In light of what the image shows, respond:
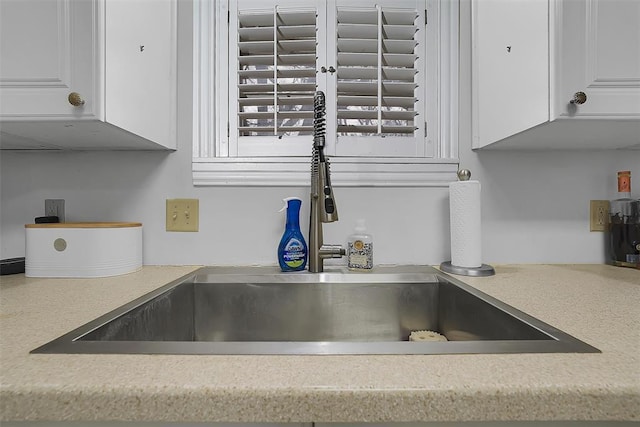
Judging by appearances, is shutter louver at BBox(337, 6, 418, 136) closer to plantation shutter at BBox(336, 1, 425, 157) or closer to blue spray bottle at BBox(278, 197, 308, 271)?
plantation shutter at BBox(336, 1, 425, 157)

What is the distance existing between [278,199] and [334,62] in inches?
20.3

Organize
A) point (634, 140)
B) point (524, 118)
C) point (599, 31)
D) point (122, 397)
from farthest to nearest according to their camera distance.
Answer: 1. point (634, 140)
2. point (524, 118)
3. point (599, 31)
4. point (122, 397)

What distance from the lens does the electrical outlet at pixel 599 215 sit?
1187mm

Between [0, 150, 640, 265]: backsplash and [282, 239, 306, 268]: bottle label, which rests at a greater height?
[0, 150, 640, 265]: backsplash

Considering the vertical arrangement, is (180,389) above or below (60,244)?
below

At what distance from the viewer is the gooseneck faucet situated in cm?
96

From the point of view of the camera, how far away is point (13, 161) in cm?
116

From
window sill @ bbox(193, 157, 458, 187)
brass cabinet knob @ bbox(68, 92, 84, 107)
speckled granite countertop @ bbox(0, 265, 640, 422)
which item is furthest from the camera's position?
window sill @ bbox(193, 157, 458, 187)

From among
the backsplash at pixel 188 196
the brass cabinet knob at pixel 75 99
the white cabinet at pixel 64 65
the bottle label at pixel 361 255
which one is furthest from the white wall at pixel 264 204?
the brass cabinet knob at pixel 75 99

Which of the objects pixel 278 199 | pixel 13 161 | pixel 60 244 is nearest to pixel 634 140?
pixel 278 199

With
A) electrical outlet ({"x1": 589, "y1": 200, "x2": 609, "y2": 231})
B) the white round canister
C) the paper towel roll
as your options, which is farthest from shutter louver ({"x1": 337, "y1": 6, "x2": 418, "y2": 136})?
the white round canister

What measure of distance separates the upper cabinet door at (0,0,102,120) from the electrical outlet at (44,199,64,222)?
465 millimetres

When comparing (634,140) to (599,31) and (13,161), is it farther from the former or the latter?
(13,161)

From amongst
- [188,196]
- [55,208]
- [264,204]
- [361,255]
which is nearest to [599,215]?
[361,255]
